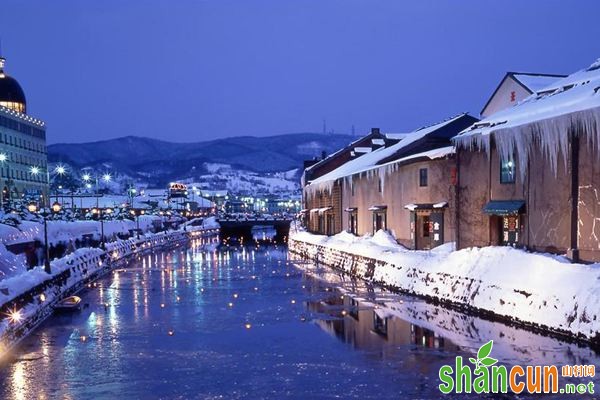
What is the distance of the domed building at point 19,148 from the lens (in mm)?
93394

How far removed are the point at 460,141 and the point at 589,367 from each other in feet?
58.0

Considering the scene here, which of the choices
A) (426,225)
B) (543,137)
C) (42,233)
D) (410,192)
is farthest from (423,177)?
(42,233)


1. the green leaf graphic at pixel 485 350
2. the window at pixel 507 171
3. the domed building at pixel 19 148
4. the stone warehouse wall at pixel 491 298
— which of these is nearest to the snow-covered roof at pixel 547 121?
the window at pixel 507 171

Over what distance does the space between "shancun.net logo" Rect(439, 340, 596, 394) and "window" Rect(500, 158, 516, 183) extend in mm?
14472

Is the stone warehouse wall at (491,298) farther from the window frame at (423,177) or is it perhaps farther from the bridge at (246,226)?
the bridge at (246,226)

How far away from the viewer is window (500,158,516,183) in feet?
93.6

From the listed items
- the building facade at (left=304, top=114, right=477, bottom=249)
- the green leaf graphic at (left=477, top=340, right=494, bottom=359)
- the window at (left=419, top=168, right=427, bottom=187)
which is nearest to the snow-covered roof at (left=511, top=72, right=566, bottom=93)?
the building facade at (left=304, top=114, right=477, bottom=249)

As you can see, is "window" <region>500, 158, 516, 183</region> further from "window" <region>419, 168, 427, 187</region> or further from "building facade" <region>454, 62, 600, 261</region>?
"window" <region>419, 168, 427, 187</region>

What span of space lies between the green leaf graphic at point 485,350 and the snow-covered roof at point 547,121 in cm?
914

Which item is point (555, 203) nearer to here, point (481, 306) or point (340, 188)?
point (481, 306)

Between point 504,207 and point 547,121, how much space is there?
5736mm

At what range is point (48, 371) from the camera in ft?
51.0

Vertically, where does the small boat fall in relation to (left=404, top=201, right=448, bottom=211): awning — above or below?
below

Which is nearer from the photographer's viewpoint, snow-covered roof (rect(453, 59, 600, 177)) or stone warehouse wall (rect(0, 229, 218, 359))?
stone warehouse wall (rect(0, 229, 218, 359))
